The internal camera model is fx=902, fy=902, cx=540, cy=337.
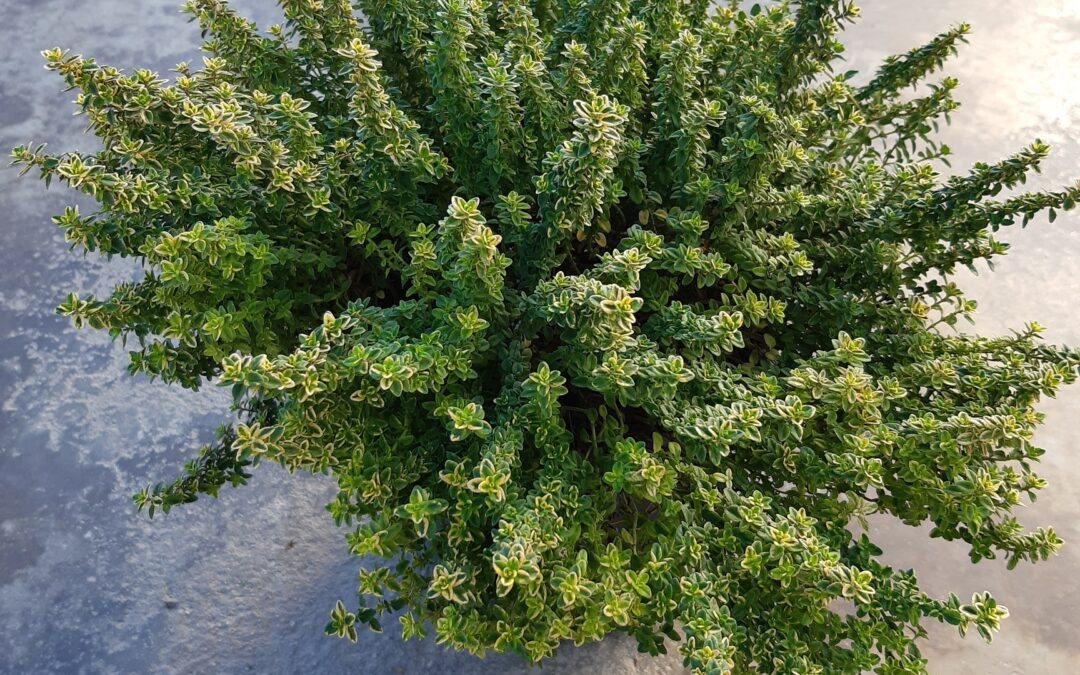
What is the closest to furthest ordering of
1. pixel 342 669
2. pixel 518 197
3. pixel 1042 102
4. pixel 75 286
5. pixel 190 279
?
pixel 190 279
pixel 518 197
pixel 342 669
pixel 75 286
pixel 1042 102

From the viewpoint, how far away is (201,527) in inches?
63.5

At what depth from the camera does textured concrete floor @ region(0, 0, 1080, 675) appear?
4.65ft

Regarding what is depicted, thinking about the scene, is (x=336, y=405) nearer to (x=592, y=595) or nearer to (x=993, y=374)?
(x=592, y=595)

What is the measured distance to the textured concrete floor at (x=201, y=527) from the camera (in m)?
1.42

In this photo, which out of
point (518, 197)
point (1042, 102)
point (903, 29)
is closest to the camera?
point (518, 197)

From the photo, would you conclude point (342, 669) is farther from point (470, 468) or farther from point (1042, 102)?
point (1042, 102)

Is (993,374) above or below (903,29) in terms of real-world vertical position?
below

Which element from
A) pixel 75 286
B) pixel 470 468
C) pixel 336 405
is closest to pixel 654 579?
pixel 470 468

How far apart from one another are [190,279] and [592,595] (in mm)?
534

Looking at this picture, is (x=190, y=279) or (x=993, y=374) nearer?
(x=190, y=279)

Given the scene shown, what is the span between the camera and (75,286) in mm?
2086

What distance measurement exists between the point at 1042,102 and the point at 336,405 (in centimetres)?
213

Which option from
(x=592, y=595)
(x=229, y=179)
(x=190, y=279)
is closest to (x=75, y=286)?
(x=229, y=179)

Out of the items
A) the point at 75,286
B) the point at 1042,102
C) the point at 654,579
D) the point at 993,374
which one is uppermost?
the point at 1042,102
